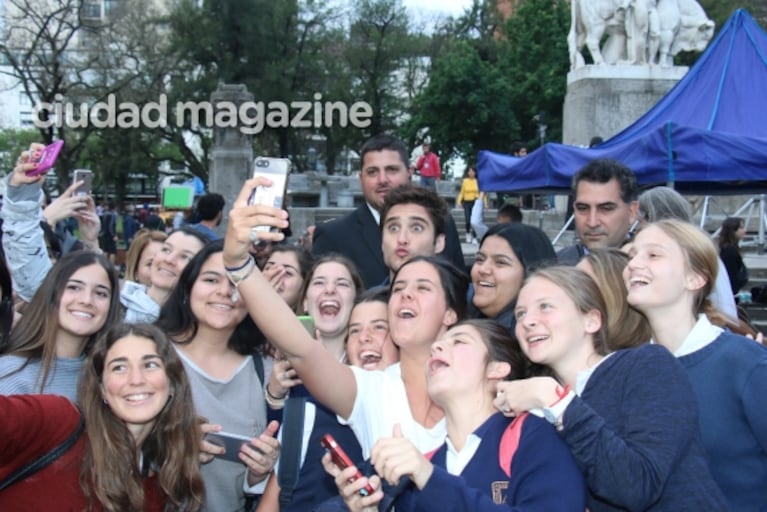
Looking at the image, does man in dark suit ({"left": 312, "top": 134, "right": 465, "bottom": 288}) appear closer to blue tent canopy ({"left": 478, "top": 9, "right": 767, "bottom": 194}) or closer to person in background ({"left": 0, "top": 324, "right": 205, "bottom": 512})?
person in background ({"left": 0, "top": 324, "right": 205, "bottom": 512})

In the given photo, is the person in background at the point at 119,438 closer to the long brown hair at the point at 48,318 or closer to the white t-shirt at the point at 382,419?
the long brown hair at the point at 48,318

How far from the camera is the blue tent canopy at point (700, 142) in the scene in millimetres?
6523

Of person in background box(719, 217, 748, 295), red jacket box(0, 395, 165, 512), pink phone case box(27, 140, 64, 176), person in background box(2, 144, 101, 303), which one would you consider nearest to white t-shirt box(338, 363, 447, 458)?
red jacket box(0, 395, 165, 512)

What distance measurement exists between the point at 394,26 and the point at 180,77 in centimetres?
1636

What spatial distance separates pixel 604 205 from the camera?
4.86m

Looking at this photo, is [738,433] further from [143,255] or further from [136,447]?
[143,255]

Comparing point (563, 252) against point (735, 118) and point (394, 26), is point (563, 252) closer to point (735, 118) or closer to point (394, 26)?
point (735, 118)

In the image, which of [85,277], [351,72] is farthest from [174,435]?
[351,72]

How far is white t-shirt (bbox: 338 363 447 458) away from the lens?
284 centimetres

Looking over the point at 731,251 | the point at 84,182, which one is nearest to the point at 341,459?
the point at 84,182

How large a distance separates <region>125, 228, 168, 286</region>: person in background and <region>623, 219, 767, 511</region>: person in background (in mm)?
3892
